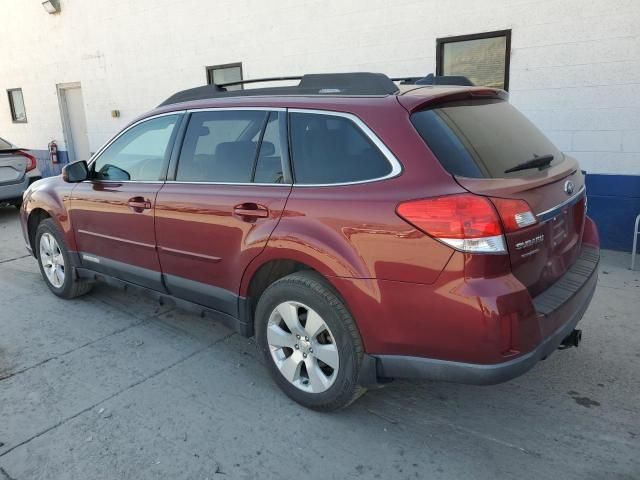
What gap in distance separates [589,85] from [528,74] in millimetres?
626

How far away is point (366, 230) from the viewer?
2.50 m

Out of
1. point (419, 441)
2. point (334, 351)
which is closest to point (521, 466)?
point (419, 441)

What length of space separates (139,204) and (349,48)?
426 cm

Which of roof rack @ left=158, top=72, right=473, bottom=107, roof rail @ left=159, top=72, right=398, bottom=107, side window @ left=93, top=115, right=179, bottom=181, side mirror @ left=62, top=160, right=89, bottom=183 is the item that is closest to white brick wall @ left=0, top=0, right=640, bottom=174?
roof rack @ left=158, top=72, right=473, bottom=107

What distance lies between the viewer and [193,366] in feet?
11.6

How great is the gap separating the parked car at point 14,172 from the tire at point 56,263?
14.1 ft

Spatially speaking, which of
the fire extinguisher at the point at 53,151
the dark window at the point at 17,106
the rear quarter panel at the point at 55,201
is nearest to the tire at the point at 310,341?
the rear quarter panel at the point at 55,201

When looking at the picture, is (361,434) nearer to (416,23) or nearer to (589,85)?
(589,85)

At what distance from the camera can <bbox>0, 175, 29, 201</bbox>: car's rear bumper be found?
8484mm

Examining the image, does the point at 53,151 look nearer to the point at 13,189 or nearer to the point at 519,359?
the point at 13,189

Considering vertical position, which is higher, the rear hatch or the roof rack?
the roof rack

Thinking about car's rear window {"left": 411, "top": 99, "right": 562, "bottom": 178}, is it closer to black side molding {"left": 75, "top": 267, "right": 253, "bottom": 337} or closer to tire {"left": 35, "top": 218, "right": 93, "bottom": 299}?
black side molding {"left": 75, "top": 267, "right": 253, "bottom": 337}

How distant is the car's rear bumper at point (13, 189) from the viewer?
334 inches

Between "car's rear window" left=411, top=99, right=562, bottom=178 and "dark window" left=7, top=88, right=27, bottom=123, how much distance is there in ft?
44.8
